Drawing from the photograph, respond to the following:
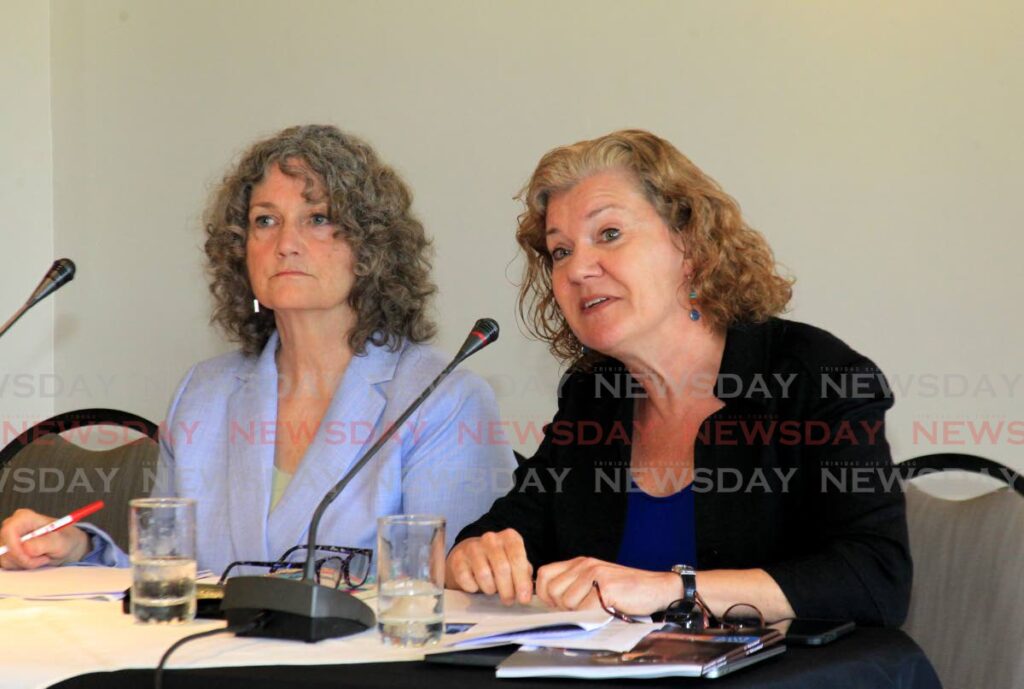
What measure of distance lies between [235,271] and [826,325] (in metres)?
1.35

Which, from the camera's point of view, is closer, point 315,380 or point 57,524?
point 57,524

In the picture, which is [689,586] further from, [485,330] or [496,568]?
[485,330]

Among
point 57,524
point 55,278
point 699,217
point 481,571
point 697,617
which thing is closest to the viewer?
point 697,617

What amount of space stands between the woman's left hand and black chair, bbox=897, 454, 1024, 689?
53 centimetres

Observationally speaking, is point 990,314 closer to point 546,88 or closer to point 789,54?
point 789,54

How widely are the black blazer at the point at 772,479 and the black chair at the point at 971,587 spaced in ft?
0.68

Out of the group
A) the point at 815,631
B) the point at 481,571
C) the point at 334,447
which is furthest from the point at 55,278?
the point at 815,631

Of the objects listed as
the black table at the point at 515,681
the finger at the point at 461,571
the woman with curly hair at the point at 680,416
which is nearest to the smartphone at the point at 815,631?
the black table at the point at 515,681

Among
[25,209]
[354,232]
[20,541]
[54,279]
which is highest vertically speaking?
[25,209]

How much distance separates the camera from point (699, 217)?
2.00 meters

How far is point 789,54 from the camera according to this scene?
9.54ft

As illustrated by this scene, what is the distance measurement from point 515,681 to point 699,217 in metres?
1.01

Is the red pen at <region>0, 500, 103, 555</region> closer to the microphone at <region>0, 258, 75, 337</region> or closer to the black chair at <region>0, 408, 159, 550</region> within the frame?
the microphone at <region>0, 258, 75, 337</region>

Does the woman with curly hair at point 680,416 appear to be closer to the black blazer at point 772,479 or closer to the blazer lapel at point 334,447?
the black blazer at point 772,479
